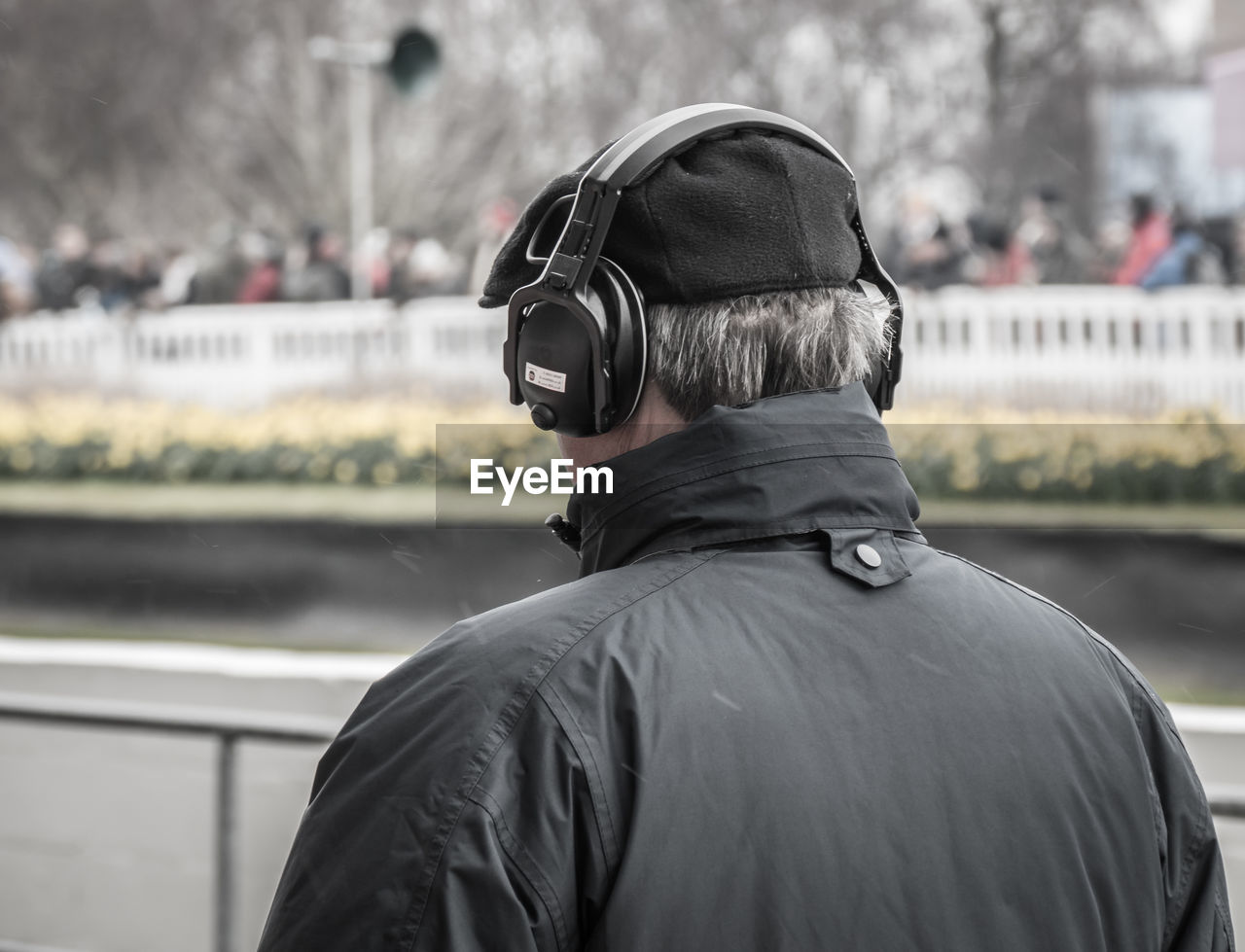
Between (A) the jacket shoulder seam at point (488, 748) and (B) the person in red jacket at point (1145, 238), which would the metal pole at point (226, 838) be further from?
(B) the person in red jacket at point (1145, 238)

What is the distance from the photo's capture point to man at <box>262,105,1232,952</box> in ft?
3.29

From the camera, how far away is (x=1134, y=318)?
390 inches

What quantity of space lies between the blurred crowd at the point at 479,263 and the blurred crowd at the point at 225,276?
0.01 metres

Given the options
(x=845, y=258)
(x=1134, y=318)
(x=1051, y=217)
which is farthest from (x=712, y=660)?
(x=1051, y=217)

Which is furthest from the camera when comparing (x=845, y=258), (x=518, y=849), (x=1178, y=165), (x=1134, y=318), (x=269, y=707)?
(x=1178, y=165)

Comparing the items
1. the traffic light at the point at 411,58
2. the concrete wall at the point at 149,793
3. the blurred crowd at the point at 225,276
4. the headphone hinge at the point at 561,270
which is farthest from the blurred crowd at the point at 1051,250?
the headphone hinge at the point at 561,270

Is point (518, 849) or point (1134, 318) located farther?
point (1134, 318)

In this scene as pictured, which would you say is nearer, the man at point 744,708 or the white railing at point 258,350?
the man at point 744,708

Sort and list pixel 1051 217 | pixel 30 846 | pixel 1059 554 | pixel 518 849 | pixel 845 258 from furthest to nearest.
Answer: pixel 1051 217 → pixel 1059 554 → pixel 30 846 → pixel 845 258 → pixel 518 849

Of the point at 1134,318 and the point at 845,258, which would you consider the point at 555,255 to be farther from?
the point at 1134,318

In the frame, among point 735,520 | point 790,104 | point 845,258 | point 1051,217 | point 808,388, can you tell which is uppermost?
point 790,104

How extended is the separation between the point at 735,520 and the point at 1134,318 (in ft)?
31.1

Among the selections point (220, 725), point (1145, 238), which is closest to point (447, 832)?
Result: point (220, 725)

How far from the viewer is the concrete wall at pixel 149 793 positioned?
3.23 m
